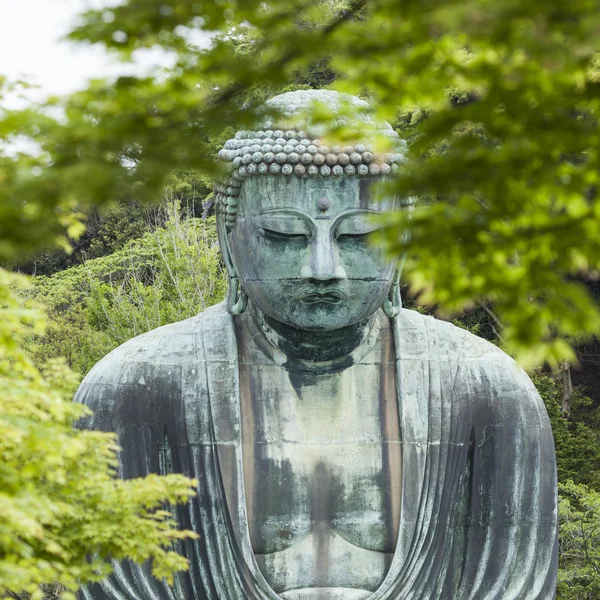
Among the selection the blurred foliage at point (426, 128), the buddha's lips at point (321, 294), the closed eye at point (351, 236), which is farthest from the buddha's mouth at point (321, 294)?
the blurred foliage at point (426, 128)

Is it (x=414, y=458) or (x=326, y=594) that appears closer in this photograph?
(x=326, y=594)

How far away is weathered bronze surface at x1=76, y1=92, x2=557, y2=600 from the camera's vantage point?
7.34m

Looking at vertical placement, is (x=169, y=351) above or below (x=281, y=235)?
below

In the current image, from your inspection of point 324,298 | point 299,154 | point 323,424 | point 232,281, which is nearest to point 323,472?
point 323,424

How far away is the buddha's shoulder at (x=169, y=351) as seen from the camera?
25.4ft

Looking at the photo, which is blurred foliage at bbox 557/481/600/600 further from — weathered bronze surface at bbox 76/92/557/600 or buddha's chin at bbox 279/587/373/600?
buddha's chin at bbox 279/587/373/600

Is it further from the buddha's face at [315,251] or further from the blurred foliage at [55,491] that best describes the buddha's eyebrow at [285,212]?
the blurred foliage at [55,491]

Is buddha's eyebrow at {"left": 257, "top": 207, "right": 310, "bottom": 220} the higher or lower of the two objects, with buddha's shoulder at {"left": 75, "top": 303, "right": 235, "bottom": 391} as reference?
higher

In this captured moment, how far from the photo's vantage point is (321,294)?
7258mm

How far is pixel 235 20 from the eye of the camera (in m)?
4.08

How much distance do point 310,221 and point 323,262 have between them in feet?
0.76

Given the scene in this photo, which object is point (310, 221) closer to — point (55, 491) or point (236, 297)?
point (236, 297)

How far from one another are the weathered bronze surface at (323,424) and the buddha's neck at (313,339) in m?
0.01

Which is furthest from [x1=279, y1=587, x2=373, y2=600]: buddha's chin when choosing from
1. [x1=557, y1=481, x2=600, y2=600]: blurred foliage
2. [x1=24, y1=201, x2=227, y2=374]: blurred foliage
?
[x1=24, y1=201, x2=227, y2=374]: blurred foliage
